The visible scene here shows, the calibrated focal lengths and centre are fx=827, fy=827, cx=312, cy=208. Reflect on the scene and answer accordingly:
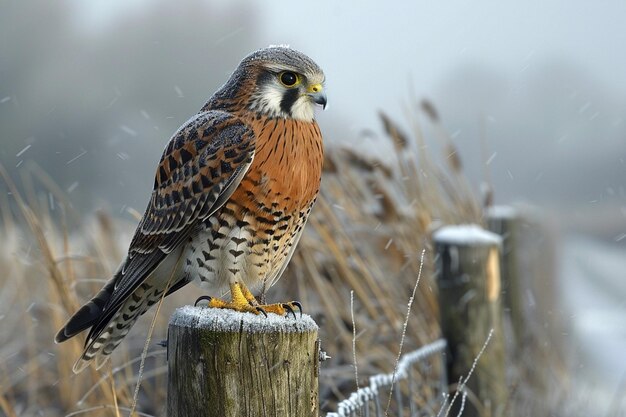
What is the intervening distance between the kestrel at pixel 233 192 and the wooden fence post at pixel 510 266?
9.84 ft

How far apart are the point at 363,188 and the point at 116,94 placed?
23874mm

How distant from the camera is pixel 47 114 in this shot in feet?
83.0

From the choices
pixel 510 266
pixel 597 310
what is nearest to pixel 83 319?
pixel 510 266

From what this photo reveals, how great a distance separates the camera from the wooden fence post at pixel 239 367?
5.37 feet

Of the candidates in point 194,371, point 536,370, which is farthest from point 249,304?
point 536,370

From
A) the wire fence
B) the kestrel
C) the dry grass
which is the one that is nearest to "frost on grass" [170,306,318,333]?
the kestrel

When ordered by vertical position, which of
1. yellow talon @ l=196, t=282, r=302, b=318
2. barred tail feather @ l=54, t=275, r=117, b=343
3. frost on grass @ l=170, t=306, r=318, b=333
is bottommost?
barred tail feather @ l=54, t=275, r=117, b=343

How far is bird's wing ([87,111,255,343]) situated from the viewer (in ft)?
7.28

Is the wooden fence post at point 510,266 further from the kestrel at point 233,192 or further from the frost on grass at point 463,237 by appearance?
the kestrel at point 233,192

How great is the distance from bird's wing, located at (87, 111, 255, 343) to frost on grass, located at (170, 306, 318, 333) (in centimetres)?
55

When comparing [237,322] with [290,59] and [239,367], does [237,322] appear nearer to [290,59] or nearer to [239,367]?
[239,367]

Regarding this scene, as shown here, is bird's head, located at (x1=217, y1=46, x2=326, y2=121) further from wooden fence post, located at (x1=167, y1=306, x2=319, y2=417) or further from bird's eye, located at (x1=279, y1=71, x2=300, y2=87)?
wooden fence post, located at (x1=167, y1=306, x2=319, y2=417)

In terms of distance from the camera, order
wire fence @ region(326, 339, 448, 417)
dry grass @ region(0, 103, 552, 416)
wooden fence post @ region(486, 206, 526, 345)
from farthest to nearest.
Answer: wooden fence post @ region(486, 206, 526, 345) → dry grass @ region(0, 103, 552, 416) → wire fence @ region(326, 339, 448, 417)

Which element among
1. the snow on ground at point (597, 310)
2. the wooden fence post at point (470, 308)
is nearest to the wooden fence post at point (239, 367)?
the wooden fence post at point (470, 308)
